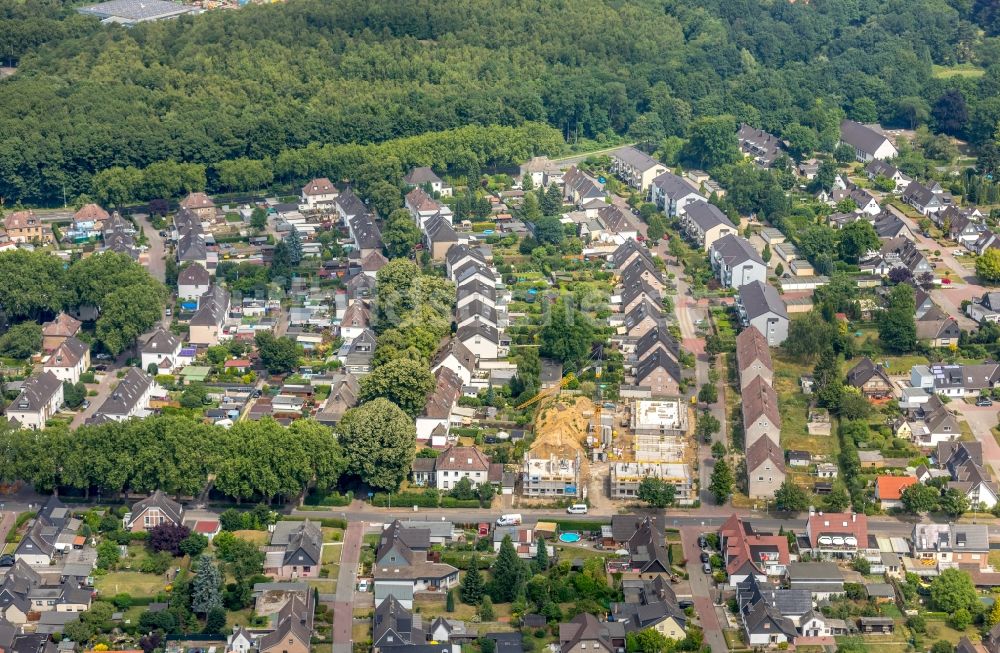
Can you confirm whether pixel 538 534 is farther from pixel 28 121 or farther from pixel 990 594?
pixel 28 121

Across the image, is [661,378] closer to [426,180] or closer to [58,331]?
[58,331]

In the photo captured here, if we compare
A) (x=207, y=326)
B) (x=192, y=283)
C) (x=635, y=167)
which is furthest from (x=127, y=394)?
(x=635, y=167)

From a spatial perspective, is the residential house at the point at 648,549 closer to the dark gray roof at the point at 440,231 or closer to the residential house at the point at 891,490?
the residential house at the point at 891,490

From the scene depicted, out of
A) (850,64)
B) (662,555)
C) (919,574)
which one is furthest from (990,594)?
(850,64)

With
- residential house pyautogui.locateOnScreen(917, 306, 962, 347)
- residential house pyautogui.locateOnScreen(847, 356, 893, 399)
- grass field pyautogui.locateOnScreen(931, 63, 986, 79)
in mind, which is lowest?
grass field pyautogui.locateOnScreen(931, 63, 986, 79)

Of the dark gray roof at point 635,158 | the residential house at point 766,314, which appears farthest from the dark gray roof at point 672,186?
the residential house at point 766,314

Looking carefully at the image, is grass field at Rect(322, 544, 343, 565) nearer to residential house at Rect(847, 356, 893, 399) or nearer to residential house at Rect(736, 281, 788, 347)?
residential house at Rect(847, 356, 893, 399)

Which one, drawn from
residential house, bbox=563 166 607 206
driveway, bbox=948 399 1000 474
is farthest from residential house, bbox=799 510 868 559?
residential house, bbox=563 166 607 206
